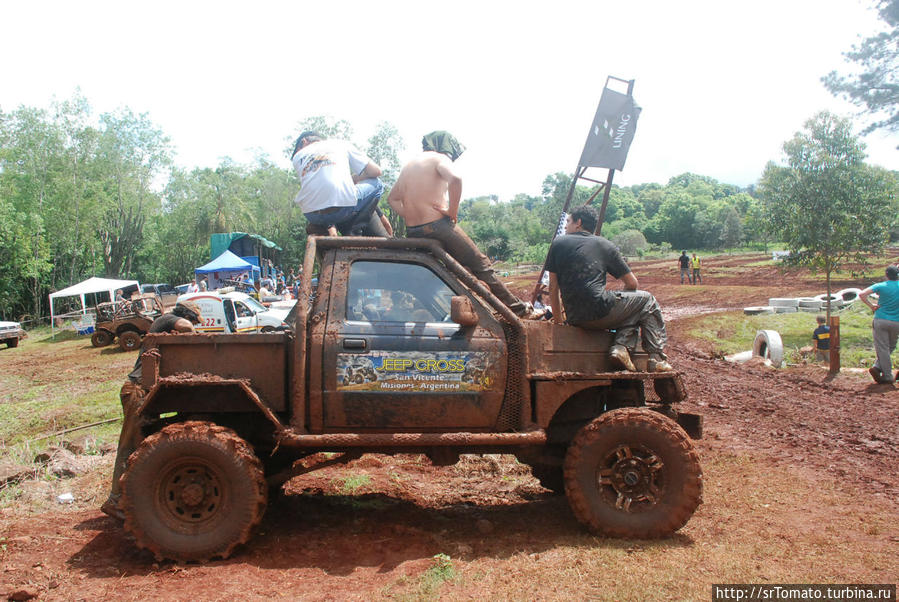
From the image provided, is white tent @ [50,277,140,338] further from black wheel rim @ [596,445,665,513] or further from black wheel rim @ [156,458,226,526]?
black wheel rim @ [596,445,665,513]

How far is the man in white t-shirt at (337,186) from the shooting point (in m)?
5.24

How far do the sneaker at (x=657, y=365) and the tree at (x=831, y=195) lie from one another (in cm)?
1293

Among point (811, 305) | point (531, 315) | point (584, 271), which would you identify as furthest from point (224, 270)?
point (584, 271)

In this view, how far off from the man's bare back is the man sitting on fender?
899mm

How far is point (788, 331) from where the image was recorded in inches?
611

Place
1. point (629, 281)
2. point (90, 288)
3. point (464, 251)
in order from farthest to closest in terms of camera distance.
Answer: point (90, 288) → point (629, 281) → point (464, 251)

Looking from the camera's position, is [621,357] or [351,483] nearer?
[621,357]

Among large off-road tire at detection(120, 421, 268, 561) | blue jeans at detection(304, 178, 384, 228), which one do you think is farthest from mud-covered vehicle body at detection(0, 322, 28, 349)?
large off-road tire at detection(120, 421, 268, 561)

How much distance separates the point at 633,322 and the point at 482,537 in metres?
1.86

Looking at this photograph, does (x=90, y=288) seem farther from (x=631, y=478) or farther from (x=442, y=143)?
(x=631, y=478)

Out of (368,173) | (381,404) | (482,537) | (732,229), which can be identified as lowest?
(482,537)

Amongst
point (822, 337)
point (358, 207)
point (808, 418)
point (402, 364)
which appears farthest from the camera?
point (822, 337)

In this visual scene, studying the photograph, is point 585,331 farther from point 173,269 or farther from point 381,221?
point 173,269

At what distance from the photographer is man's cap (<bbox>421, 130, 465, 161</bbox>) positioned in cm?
519
